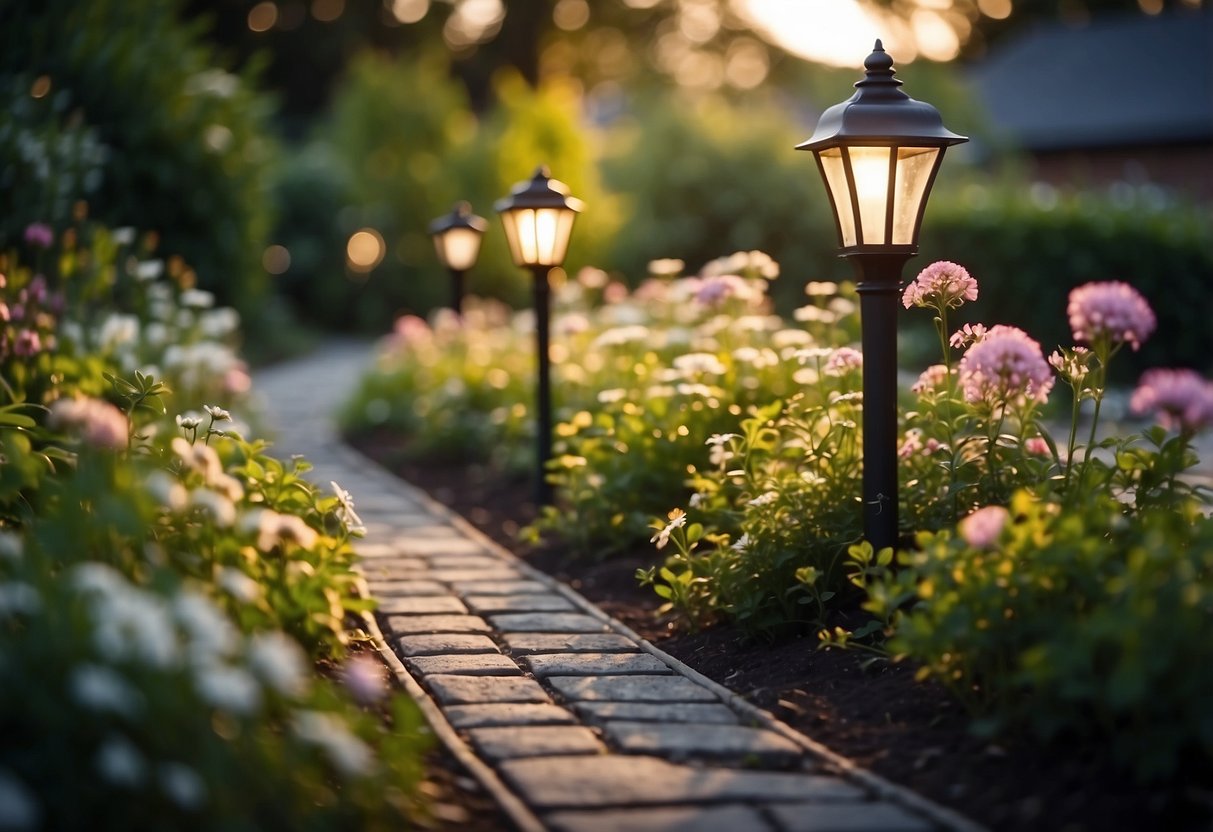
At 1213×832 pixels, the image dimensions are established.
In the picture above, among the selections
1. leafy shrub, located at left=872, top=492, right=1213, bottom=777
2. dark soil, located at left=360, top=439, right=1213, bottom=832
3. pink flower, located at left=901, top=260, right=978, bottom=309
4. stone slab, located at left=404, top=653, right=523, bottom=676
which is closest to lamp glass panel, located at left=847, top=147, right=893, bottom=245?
pink flower, located at left=901, top=260, right=978, bottom=309

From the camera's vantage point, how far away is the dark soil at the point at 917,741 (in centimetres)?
292

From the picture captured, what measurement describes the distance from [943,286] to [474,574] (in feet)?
8.21

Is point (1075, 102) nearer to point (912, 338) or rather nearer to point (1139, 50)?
point (1139, 50)

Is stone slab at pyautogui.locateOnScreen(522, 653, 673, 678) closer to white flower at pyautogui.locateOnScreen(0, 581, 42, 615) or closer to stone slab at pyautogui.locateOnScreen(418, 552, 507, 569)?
stone slab at pyautogui.locateOnScreen(418, 552, 507, 569)

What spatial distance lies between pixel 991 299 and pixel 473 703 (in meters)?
A: 10.8

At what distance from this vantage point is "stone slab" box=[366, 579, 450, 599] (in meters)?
5.15

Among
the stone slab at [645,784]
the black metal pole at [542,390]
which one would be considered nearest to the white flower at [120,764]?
the stone slab at [645,784]

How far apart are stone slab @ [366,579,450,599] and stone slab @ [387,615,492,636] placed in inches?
14.1

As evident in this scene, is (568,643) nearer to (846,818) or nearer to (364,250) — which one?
(846,818)

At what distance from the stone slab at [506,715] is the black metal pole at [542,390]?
3026mm

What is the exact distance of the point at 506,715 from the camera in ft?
12.1

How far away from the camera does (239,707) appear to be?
232 cm

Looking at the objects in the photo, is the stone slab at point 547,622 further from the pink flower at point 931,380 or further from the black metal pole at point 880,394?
the pink flower at point 931,380

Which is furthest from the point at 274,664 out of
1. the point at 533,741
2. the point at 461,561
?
the point at 461,561
